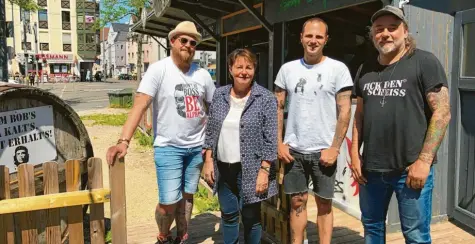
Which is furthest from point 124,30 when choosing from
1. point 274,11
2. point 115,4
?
point 274,11

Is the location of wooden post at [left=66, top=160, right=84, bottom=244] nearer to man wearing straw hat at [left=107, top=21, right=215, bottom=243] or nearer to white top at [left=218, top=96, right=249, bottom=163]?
man wearing straw hat at [left=107, top=21, right=215, bottom=243]

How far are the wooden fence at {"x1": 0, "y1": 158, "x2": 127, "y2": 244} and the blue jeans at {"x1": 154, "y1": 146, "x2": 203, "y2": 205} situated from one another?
46 cm

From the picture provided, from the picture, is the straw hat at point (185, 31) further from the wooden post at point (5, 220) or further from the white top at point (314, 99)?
the wooden post at point (5, 220)

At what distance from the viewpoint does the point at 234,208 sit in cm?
305

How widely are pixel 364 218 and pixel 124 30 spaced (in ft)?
336

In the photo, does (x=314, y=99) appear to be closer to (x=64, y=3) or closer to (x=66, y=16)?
(x=66, y=16)

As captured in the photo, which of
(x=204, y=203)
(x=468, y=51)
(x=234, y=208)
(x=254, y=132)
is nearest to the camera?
(x=254, y=132)

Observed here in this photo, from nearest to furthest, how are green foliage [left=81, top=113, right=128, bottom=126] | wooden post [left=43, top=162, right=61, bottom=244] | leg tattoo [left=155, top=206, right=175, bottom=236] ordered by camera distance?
1. wooden post [left=43, top=162, right=61, bottom=244]
2. leg tattoo [left=155, top=206, right=175, bottom=236]
3. green foliage [left=81, top=113, right=128, bottom=126]

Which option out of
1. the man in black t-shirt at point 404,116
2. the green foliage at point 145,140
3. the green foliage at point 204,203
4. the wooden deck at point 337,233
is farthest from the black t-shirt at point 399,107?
the green foliage at point 145,140

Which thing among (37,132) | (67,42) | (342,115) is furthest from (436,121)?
(67,42)

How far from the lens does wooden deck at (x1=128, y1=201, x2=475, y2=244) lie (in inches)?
157

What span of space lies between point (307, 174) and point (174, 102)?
43.9 inches

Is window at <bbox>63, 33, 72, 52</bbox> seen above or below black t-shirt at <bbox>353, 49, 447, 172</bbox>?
above

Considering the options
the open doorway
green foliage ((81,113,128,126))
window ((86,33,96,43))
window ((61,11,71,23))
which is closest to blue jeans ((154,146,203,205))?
the open doorway
